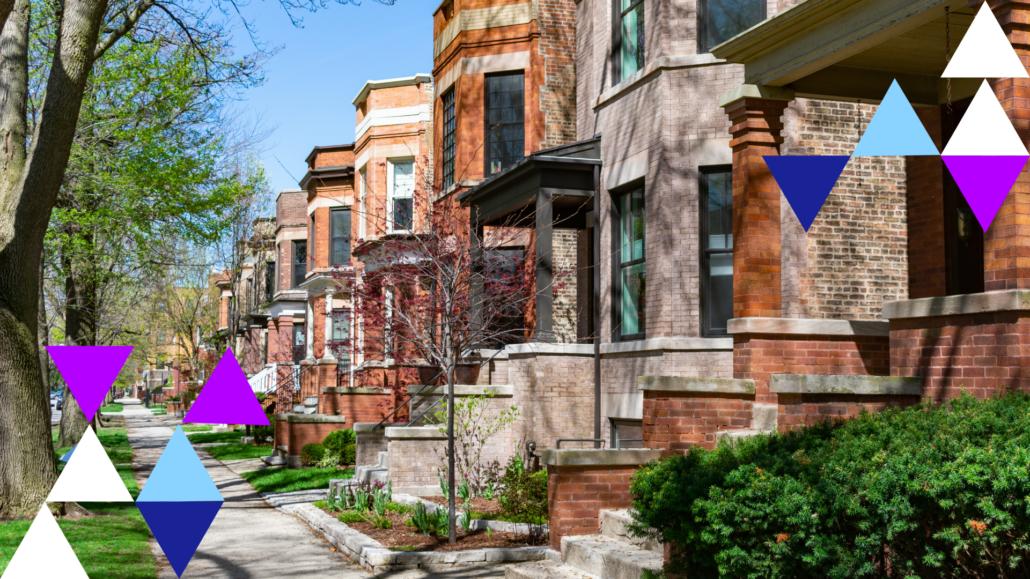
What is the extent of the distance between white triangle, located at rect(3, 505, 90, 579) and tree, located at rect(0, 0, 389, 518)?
25.7 feet

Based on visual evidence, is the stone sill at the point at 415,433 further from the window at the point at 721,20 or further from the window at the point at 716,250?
the window at the point at 721,20

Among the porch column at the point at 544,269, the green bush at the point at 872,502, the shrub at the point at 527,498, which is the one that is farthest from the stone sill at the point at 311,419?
the green bush at the point at 872,502

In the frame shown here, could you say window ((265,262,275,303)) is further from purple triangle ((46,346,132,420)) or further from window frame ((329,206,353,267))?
purple triangle ((46,346,132,420))

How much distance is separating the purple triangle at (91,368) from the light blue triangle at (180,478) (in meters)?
0.37

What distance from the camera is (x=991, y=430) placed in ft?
19.5

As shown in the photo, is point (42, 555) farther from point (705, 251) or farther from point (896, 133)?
point (705, 251)

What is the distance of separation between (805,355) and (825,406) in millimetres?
1942

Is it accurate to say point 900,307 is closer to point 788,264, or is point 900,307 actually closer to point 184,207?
point 788,264

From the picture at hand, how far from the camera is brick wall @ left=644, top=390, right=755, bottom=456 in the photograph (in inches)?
357

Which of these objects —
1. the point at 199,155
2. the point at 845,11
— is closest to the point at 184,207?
the point at 199,155

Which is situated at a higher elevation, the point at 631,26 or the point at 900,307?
the point at 631,26

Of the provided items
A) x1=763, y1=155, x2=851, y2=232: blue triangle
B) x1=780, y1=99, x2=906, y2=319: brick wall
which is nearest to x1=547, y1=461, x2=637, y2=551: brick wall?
x1=780, y1=99, x2=906, y2=319: brick wall

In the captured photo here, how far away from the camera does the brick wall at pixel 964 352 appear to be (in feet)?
23.0

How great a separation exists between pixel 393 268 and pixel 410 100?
1358 centimetres
